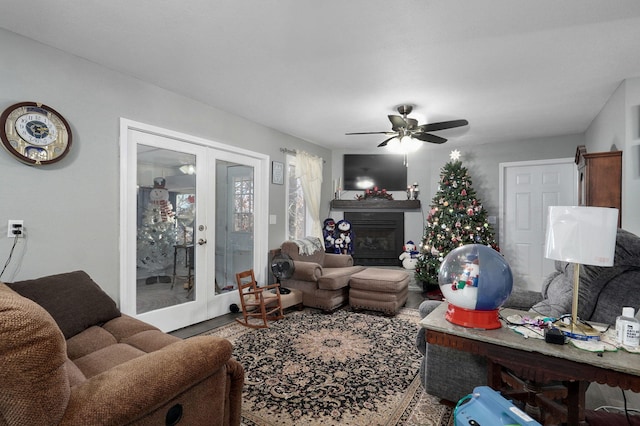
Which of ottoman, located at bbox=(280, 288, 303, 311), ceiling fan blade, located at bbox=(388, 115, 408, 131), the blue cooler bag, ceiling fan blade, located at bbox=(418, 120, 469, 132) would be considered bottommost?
ottoman, located at bbox=(280, 288, 303, 311)

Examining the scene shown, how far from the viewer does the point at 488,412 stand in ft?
4.10

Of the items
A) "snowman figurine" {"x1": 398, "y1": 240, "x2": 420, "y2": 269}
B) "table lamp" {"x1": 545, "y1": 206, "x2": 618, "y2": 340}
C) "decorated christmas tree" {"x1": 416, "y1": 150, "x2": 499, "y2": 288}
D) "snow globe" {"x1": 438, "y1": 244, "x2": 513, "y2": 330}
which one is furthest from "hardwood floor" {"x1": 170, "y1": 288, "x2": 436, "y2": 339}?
"table lamp" {"x1": 545, "y1": 206, "x2": 618, "y2": 340}

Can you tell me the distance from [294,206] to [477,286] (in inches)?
153

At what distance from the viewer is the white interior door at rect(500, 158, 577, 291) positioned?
4938 millimetres

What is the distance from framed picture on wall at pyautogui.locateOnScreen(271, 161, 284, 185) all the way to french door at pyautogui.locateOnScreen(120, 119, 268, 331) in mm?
264

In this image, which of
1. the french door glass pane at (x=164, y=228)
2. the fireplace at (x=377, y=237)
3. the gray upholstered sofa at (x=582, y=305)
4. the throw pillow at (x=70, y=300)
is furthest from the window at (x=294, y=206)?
the gray upholstered sofa at (x=582, y=305)

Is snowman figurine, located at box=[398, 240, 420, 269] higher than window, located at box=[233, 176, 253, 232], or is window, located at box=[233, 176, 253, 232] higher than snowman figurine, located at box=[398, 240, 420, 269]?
window, located at box=[233, 176, 253, 232]

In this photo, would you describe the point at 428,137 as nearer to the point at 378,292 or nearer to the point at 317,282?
the point at 378,292

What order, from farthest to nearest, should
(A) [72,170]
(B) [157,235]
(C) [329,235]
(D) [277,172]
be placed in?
(C) [329,235]
(D) [277,172]
(B) [157,235]
(A) [72,170]

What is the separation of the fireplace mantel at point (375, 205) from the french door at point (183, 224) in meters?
2.01

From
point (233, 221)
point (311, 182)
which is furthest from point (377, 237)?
point (233, 221)

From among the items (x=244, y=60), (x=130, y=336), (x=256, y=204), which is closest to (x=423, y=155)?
(x=256, y=204)

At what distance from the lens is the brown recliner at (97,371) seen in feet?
2.92

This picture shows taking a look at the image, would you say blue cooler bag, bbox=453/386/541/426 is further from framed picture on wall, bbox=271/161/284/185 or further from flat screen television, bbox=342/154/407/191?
flat screen television, bbox=342/154/407/191
